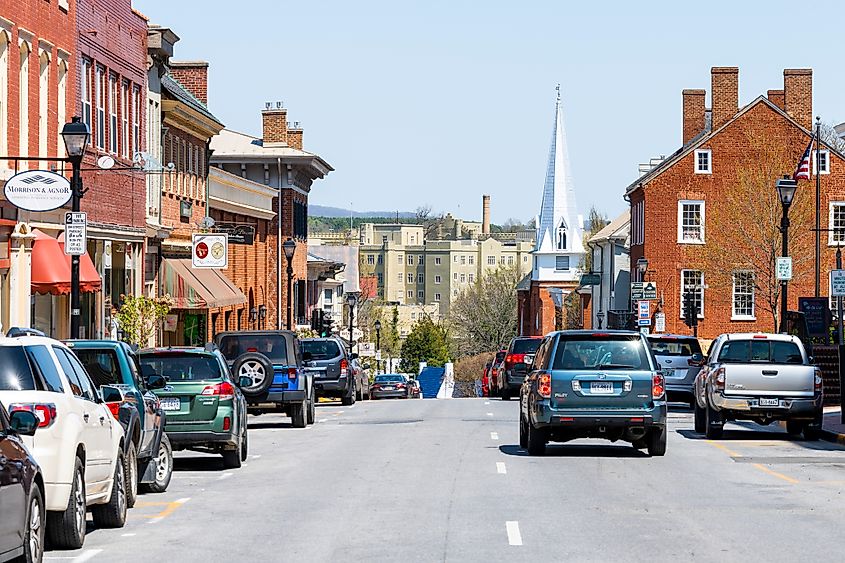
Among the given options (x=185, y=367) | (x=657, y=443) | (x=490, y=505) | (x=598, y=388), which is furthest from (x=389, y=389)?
(x=490, y=505)

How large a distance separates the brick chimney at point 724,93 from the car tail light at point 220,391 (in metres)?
54.0

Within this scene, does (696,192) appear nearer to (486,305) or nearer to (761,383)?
(761,383)

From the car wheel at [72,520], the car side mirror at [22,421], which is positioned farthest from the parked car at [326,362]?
the car side mirror at [22,421]

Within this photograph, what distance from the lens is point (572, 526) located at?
46.8ft

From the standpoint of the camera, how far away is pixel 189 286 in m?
47.2

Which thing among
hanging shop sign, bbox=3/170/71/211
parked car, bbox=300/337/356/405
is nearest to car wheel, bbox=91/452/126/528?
hanging shop sign, bbox=3/170/71/211

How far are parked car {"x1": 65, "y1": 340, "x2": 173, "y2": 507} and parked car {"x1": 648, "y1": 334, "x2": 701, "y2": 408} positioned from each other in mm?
20112

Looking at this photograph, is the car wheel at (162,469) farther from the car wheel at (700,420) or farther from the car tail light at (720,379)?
the car wheel at (700,420)

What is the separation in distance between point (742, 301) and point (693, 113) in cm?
1075

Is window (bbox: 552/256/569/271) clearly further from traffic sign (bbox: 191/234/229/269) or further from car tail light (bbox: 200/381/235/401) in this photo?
car tail light (bbox: 200/381/235/401)

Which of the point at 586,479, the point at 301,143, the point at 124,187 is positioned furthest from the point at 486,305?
the point at 586,479

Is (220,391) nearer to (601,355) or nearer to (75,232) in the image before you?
(601,355)

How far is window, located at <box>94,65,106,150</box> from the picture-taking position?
3769 cm

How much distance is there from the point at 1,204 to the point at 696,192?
48.1m
